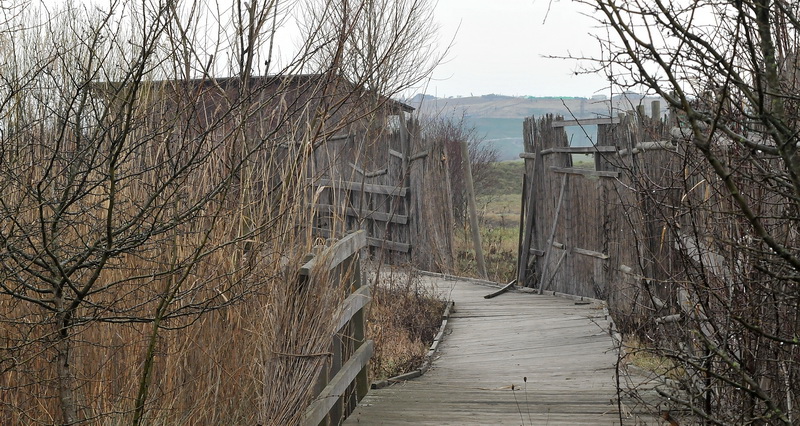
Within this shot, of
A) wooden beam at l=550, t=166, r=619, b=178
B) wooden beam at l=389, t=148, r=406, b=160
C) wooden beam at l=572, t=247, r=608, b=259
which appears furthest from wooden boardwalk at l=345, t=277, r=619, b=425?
wooden beam at l=389, t=148, r=406, b=160

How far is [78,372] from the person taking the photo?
3912 millimetres

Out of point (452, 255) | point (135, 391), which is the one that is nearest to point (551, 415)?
point (135, 391)

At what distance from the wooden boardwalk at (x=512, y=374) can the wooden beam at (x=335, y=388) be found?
0.31m

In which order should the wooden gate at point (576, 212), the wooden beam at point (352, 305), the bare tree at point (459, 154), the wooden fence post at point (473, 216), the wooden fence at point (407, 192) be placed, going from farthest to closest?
the bare tree at point (459, 154) → the wooden fence at point (407, 192) → the wooden fence post at point (473, 216) → the wooden gate at point (576, 212) → the wooden beam at point (352, 305)

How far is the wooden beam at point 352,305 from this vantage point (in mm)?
4734

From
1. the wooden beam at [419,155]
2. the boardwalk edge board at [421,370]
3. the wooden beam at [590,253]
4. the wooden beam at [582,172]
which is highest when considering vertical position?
the wooden beam at [419,155]

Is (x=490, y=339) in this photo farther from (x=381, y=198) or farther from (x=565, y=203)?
(x=381, y=198)

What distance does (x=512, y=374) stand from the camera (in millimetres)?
7020

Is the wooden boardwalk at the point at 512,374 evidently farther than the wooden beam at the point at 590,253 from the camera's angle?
No

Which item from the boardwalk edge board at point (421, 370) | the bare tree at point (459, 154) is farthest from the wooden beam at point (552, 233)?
the bare tree at point (459, 154)

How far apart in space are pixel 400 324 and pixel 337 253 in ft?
15.7

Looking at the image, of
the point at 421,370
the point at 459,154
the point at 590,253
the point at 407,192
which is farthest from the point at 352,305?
the point at 459,154

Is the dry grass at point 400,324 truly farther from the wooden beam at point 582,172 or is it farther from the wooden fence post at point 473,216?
the wooden fence post at point 473,216

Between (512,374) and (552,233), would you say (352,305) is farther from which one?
(552,233)
